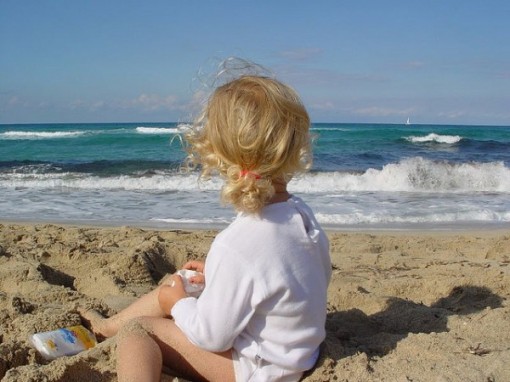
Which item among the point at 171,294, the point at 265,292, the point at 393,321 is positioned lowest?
the point at 393,321

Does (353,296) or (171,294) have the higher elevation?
(171,294)

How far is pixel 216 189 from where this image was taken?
10.9 metres

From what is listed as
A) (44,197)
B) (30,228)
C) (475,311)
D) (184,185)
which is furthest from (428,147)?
(475,311)

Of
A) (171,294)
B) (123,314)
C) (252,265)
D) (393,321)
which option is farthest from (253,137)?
(393,321)

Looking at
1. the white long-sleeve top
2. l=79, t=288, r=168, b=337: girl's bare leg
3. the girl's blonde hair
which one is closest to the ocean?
the girl's blonde hair

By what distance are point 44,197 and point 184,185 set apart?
2845 mm

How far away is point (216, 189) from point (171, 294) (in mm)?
8564

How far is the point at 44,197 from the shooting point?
10.1 meters

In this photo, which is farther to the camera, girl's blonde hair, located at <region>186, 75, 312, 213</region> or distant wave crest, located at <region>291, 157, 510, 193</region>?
distant wave crest, located at <region>291, 157, 510, 193</region>

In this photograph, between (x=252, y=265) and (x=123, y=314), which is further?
(x=123, y=314)

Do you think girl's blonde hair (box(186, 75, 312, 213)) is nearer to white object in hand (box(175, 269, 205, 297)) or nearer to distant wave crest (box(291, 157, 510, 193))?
white object in hand (box(175, 269, 205, 297))

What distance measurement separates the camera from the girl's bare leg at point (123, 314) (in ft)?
8.41

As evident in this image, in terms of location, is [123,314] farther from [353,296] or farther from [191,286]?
[353,296]

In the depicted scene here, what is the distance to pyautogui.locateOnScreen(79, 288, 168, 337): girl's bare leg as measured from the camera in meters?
2.56
